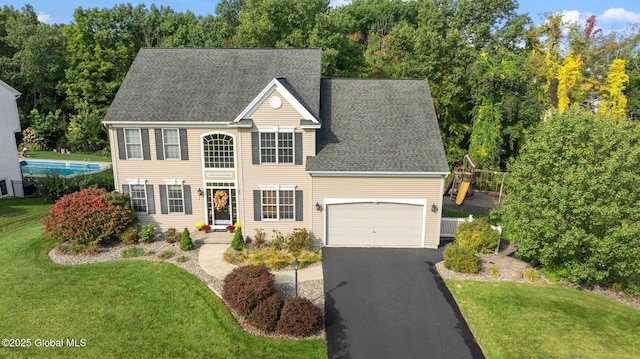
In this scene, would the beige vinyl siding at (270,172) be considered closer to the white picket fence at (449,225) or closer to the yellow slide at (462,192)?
the white picket fence at (449,225)

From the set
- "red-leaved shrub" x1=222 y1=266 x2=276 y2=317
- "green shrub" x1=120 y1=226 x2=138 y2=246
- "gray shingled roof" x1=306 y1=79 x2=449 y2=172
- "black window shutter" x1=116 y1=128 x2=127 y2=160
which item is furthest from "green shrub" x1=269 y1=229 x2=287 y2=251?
"black window shutter" x1=116 y1=128 x2=127 y2=160

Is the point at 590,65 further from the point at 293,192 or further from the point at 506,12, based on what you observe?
the point at 293,192

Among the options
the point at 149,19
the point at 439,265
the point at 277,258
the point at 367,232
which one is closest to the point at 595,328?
the point at 439,265

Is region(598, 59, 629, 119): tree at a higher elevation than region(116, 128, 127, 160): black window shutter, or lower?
higher

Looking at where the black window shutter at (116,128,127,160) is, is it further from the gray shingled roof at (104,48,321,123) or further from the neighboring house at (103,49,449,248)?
the gray shingled roof at (104,48,321,123)

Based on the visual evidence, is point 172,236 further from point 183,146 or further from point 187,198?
point 183,146

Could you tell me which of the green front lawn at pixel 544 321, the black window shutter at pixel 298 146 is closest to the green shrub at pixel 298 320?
the green front lawn at pixel 544 321

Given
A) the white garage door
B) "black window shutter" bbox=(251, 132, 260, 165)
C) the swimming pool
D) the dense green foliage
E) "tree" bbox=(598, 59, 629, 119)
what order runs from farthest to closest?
the swimming pool, "tree" bbox=(598, 59, 629, 119), the dense green foliage, the white garage door, "black window shutter" bbox=(251, 132, 260, 165)
